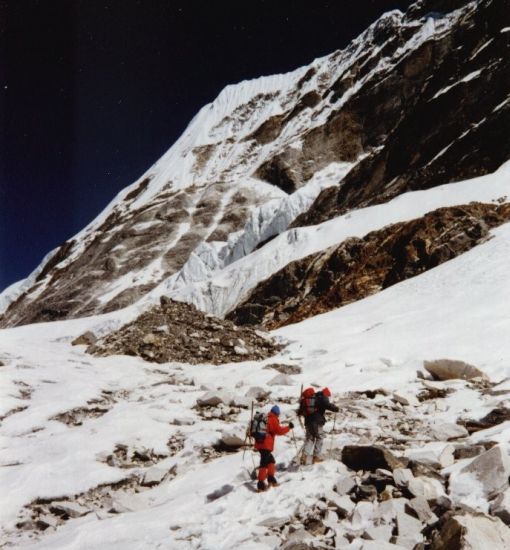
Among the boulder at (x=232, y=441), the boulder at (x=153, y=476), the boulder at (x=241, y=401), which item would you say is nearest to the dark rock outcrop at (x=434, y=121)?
the boulder at (x=241, y=401)

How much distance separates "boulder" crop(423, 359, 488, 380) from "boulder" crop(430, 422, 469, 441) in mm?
4129

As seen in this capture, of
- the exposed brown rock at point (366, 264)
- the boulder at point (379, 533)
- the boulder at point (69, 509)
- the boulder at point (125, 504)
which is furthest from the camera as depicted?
the exposed brown rock at point (366, 264)

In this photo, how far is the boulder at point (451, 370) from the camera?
11602mm

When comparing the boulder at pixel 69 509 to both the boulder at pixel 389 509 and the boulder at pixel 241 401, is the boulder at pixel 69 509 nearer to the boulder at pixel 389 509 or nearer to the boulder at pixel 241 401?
the boulder at pixel 389 509

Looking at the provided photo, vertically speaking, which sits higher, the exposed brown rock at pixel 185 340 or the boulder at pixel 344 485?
the exposed brown rock at pixel 185 340

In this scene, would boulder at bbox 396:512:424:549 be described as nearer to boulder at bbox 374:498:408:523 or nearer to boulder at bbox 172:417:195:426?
boulder at bbox 374:498:408:523

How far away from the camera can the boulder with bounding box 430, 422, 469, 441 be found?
24.5 ft

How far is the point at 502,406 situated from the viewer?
8.42 meters

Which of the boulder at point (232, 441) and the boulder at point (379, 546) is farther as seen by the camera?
the boulder at point (232, 441)

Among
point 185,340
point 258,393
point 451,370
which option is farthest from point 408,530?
point 185,340

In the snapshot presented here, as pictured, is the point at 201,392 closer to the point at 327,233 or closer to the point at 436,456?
the point at 436,456

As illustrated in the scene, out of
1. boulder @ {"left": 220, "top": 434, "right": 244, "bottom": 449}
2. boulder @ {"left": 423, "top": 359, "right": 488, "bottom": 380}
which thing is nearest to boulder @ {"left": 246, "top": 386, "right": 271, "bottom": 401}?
boulder @ {"left": 220, "top": 434, "right": 244, "bottom": 449}

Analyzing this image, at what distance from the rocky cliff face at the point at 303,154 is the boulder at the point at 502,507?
1616 inches

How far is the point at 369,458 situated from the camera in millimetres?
6309
